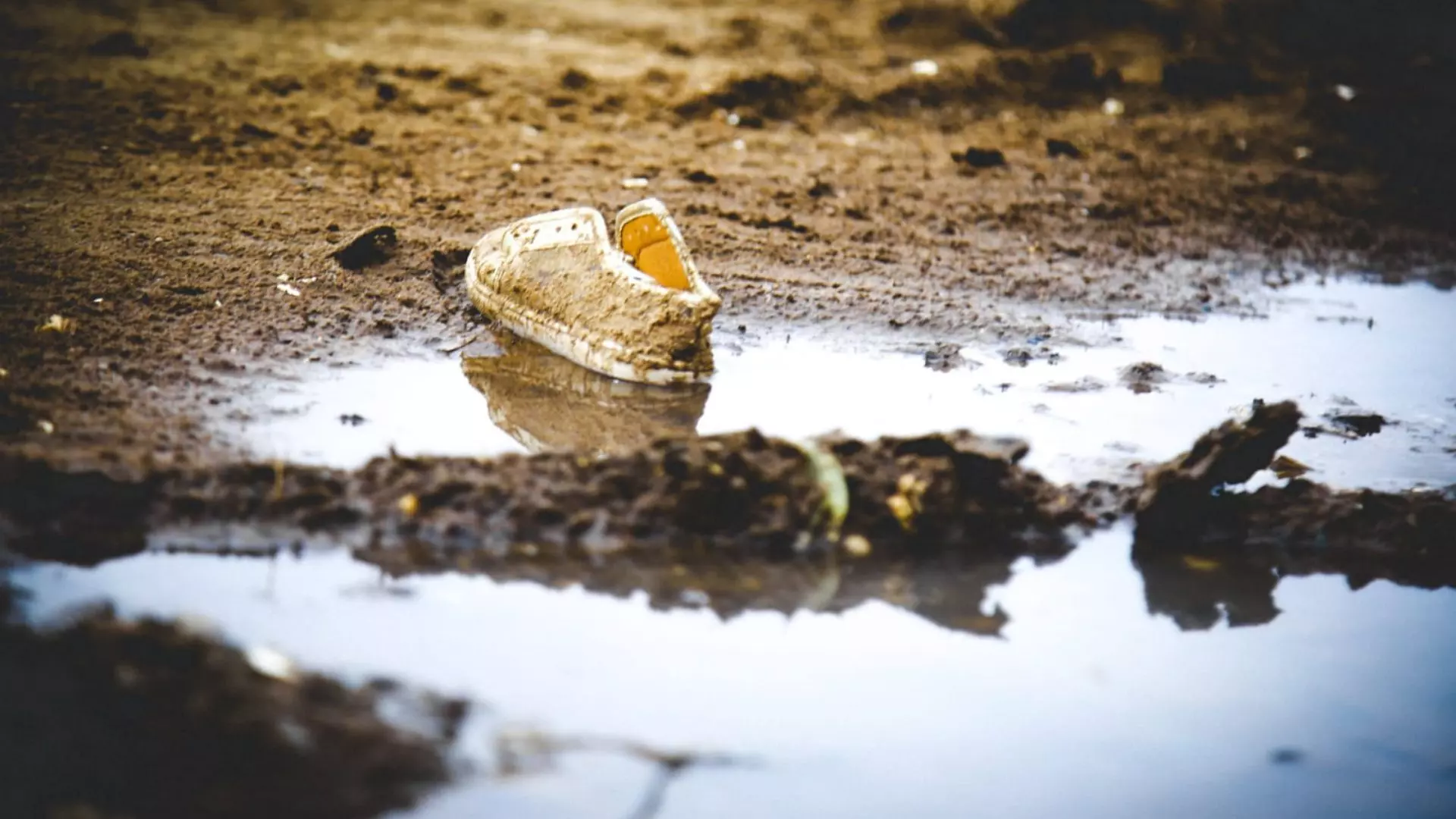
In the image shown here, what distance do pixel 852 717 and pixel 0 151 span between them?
4.84 metres

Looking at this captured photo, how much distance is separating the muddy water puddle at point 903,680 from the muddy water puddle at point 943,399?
676 millimetres

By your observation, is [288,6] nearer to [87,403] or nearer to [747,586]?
[87,403]

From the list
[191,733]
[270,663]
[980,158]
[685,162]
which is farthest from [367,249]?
[980,158]

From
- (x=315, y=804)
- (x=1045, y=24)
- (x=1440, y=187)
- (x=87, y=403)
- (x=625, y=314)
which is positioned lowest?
(x=315, y=804)

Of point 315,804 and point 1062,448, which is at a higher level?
point 1062,448

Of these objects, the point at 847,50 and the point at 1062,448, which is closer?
the point at 1062,448

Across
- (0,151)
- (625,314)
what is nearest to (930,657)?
(625,314)

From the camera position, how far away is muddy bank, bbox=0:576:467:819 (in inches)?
80.5

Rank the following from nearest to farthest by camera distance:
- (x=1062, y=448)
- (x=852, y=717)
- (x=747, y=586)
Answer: (x=852, y=717) → (x=747, y=586) → (x=1062, y=448)

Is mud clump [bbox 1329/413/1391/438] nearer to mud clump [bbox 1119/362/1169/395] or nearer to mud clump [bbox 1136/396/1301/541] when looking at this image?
mud clump [bbox 1119/362/1169/395]

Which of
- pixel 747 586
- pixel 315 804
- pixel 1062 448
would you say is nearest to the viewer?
pixel 315 804

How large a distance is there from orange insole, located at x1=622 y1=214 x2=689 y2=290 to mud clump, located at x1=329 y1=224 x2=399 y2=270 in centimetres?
109

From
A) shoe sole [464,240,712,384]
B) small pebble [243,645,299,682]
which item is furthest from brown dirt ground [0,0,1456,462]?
small pebble [243,645,299,682]

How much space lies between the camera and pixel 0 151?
5.45m
